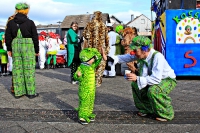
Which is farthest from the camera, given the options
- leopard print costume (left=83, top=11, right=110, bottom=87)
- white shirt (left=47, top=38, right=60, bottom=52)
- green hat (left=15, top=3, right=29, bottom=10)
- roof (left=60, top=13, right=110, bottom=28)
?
roof (left=60, top=13, right=110, bottom=28)

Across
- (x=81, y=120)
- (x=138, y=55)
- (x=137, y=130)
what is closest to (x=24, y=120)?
(x=81, y=120)

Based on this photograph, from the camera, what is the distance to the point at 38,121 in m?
3.84

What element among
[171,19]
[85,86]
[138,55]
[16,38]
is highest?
[171,19]

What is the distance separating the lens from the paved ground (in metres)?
3.51

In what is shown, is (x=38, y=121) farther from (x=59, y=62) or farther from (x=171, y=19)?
(x=59, y=62)

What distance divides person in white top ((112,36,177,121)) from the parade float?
3.76m

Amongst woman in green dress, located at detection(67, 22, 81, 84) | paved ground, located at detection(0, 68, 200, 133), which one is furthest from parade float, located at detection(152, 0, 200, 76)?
woman in green dress, located at detection(67, 22, 81, 84)

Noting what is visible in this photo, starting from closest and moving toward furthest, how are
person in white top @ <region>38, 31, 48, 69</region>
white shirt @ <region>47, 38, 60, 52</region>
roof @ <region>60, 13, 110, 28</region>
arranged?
Answer: 1. white shirt @ <region>47, 38, 60, 52</region>
2. person in white top @ <region>38, 31, 48, 69</region>
3. roof @ <region>60, 13, 110, 28</region>

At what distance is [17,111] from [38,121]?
75cm

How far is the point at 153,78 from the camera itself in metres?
3.55

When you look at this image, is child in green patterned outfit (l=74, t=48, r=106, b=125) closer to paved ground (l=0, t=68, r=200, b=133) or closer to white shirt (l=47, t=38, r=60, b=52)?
paved ground (l=0, t=68, r=200, b=133)

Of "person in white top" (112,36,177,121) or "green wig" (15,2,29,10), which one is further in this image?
"green wig" (15,2,29,10)

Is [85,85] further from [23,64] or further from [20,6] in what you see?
[20,6]

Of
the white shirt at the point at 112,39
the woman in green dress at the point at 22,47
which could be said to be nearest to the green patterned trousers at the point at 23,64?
the woman in green dress at the point at 22,47
